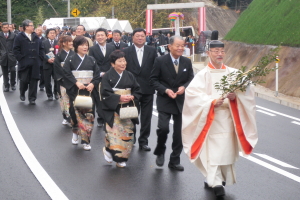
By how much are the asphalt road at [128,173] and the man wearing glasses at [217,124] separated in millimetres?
387

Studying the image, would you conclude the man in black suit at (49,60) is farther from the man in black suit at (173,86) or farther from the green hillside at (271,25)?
the green hillside at (271,25)

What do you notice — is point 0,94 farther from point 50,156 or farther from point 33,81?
point 50,156

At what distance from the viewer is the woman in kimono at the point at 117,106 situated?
25.1 feet

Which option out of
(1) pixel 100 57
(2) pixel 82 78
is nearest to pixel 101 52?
(1) pixel 100 57

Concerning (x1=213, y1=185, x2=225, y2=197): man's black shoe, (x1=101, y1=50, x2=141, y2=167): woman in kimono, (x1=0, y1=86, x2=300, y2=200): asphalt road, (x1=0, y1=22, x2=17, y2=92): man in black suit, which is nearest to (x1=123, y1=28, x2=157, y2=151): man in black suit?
(x1=0, y1=86, x2=300, y2=200): asphalt road

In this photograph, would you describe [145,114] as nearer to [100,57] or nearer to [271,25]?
[100,57]

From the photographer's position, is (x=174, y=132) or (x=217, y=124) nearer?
(x=217, y=124)

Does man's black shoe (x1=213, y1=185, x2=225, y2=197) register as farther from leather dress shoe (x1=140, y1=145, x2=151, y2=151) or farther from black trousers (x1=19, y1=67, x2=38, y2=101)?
black trousers (x1=19, y1=67, x2=38, y2=101)

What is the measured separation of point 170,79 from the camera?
7559mm

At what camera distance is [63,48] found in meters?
10.3

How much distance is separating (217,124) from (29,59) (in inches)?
334

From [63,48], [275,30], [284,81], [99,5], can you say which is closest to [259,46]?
[275,30]

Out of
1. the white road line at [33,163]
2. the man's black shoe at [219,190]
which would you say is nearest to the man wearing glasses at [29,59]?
the white road line at [33,163]

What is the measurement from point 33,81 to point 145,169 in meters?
6.97
